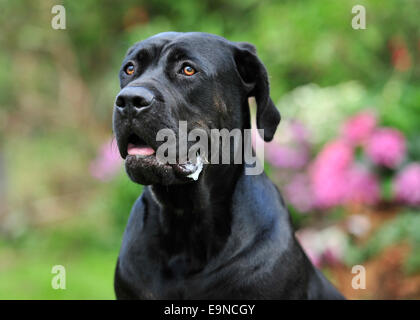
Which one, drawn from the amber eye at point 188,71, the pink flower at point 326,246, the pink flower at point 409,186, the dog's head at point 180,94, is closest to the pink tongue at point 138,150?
the dog's head at point 180,94

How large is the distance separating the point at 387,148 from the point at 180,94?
9.10 ft

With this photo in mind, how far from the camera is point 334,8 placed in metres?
6.58

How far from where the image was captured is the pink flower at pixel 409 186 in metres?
4.61

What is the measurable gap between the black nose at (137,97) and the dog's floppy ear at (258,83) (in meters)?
0.60

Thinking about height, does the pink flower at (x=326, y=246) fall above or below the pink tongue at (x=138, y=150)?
below

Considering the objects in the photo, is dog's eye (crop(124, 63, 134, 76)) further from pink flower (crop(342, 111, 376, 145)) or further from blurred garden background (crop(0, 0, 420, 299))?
pink flower (crop(342, 111, 376, 145))

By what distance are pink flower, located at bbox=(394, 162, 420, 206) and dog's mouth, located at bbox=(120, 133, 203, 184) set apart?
2.68 m

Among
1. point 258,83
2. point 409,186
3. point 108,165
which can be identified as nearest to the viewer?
point 258,83

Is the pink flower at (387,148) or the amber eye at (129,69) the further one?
the pink flower at (387,148)

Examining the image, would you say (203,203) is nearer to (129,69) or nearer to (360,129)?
(129,69)

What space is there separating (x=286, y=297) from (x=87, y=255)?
4268mm

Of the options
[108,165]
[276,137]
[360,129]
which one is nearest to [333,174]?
[360,129]

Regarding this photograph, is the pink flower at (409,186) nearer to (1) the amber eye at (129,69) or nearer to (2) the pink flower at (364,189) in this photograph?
(2) the pink flower at (364,189)

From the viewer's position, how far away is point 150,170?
240 centimetres
